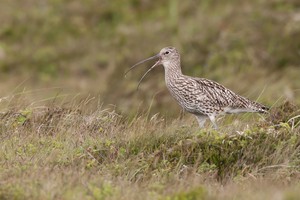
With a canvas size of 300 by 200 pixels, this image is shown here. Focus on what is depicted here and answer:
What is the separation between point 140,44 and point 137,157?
38.4ft

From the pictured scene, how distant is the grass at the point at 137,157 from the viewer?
8.70 m

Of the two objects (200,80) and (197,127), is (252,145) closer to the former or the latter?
(197,127)

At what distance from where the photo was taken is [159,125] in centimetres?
1099

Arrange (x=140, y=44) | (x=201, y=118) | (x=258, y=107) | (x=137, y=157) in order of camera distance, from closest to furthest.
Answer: (x=137, y=157), (x=258, y=107), (x=201, y=118), (x=140, y=44)

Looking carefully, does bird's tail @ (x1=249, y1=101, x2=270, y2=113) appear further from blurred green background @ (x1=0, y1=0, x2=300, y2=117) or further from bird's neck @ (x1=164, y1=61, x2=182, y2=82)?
blurred green background @ (x1=0, y1=0, x2=300, y2=117)

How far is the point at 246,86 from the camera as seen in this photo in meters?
18.0

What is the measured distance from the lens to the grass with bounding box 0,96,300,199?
8.70 meters

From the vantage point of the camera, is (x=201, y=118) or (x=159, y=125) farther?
(x=201, y=118)

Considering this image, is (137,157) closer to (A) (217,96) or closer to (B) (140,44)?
(A) (217,96)

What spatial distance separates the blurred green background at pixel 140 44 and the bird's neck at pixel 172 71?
10.7 feet

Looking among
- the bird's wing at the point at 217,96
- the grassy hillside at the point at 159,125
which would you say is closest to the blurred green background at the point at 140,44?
the grassy hillside at the point at 159,125

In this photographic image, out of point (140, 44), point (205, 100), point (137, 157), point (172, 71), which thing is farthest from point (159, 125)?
point (140, 44)

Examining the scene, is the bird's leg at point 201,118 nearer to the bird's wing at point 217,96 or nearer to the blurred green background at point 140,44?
the bird's wing at point 217,96

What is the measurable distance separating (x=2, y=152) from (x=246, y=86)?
8.67 metres
